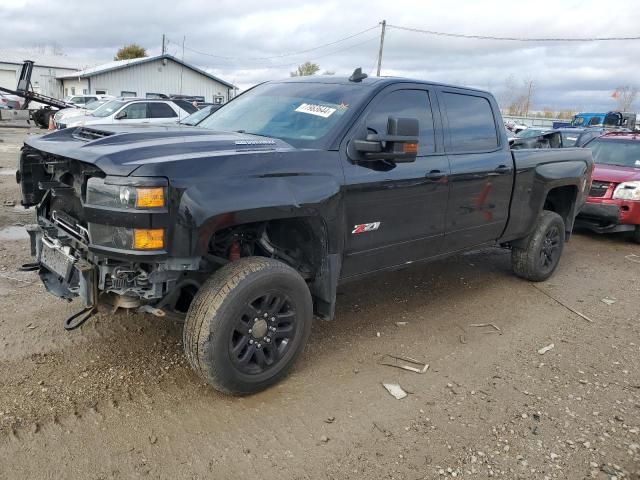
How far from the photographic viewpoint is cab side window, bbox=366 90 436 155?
3836 millimetres

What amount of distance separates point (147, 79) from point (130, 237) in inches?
1643

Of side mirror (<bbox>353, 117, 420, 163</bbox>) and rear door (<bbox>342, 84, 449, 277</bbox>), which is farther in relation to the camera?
rear door (<bbox>342, 84, 449, 277</bbox>)

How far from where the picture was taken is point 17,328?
13.0 ft

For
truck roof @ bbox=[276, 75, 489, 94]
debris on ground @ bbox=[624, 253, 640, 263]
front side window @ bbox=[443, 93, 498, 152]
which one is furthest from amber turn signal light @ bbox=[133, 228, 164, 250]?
debris on ground @ bbox=[624, 253, 640, 263]

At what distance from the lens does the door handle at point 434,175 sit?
408 centimetres

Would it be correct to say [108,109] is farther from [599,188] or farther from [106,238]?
[106,238]

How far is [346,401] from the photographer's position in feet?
10.8

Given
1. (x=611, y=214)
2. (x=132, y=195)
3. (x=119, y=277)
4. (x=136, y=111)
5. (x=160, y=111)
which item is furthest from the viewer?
(x=160, y=111)

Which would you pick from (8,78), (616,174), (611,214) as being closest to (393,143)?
(611,214)

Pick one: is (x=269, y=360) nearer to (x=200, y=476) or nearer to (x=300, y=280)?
(x=300, y=280)

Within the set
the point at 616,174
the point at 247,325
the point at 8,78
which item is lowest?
the point at 247,325

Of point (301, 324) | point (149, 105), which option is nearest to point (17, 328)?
point (301, 324)

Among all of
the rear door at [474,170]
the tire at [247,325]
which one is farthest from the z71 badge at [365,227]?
the rear door at [474,170]

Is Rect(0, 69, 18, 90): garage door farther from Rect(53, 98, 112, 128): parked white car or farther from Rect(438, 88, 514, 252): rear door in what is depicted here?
Rect(438, 88, 514, 252): rear door
